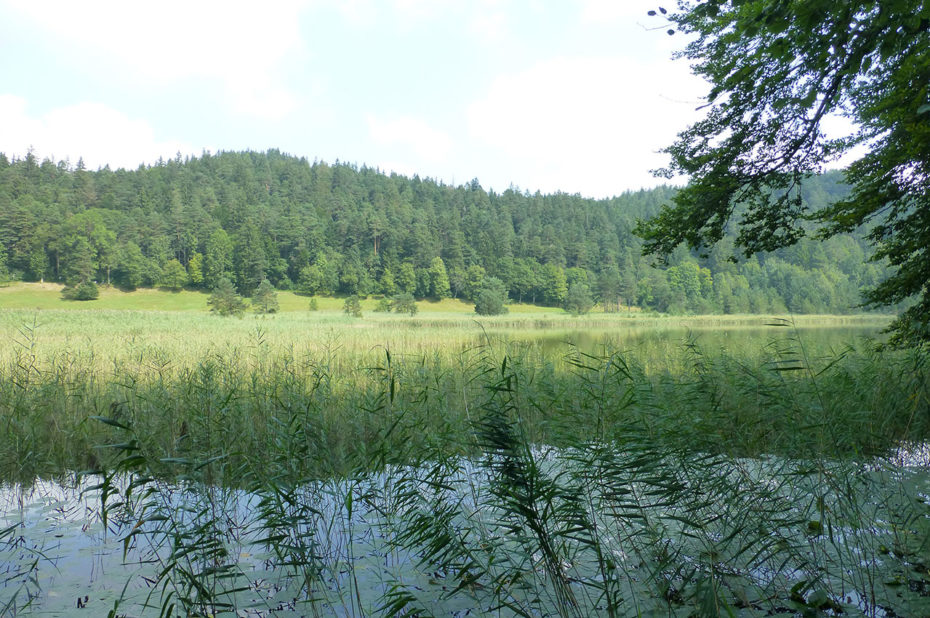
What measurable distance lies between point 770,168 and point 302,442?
8.50 m

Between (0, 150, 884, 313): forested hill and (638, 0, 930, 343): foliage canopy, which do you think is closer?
(638, 0, 930, 343): foliage canopy

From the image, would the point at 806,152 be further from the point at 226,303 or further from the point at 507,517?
the point at 226,303

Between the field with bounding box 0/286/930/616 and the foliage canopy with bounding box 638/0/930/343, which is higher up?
the foliage canopy with bounding box 638/0/930/343

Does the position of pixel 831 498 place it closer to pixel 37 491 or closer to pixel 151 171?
pixel 37 491

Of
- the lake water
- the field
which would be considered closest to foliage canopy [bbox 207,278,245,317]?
the field

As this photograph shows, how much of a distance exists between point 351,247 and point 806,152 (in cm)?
9697

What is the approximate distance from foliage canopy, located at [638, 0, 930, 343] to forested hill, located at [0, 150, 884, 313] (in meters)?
75.3

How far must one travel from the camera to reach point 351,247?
100562mm

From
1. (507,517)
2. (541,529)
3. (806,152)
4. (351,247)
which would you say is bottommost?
(507,517)

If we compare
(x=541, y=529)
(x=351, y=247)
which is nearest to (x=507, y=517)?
(x=541, y=529)

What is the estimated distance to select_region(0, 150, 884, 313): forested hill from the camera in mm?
79188

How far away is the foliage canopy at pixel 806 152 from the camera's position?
6.25m

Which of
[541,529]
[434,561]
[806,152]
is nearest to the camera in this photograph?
Result: [541,529]

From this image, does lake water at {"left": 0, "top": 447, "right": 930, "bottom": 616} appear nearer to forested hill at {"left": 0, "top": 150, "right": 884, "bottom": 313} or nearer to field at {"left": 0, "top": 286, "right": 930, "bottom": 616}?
field at {"left": 0, "top": 286, "right": 930, "bottom": 616}
